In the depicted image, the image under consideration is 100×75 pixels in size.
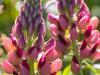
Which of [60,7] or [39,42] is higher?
[60,7]

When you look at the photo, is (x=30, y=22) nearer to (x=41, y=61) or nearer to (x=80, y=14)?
(x=41, y=61)

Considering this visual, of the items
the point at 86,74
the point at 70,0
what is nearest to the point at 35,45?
the point at 70,0

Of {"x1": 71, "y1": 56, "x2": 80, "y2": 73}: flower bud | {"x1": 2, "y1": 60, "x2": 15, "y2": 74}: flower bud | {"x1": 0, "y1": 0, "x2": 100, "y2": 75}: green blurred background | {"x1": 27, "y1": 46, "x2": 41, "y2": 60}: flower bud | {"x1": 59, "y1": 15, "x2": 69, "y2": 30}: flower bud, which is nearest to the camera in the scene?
{"x1": 27, "y1": 46, "x2": 41, "y2": 60}: flower bud

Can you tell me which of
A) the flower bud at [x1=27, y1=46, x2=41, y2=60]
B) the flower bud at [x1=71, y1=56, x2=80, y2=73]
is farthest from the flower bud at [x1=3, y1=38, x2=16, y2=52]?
the flower bud at [x1=71, y1=56, x2=80, y2=73]

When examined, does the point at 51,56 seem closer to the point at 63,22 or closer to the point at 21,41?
the point at 21,41

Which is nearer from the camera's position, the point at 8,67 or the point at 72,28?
the point at 8,67

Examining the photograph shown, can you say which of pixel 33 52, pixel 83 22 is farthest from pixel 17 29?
pixel 83 22

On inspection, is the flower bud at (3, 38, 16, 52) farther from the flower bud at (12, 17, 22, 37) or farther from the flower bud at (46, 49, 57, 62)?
the flower bud at (46, 49, 57, 62)

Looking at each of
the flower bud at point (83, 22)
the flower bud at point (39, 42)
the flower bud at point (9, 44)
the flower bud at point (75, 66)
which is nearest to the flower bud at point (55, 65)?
the flower bud at point (39, 42)

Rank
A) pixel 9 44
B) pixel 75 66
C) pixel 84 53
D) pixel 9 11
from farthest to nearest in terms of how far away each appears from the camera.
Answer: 1. pixel 9 11
2. pixel 84 53
3. pixel 75 66
4. pixel 9 44
